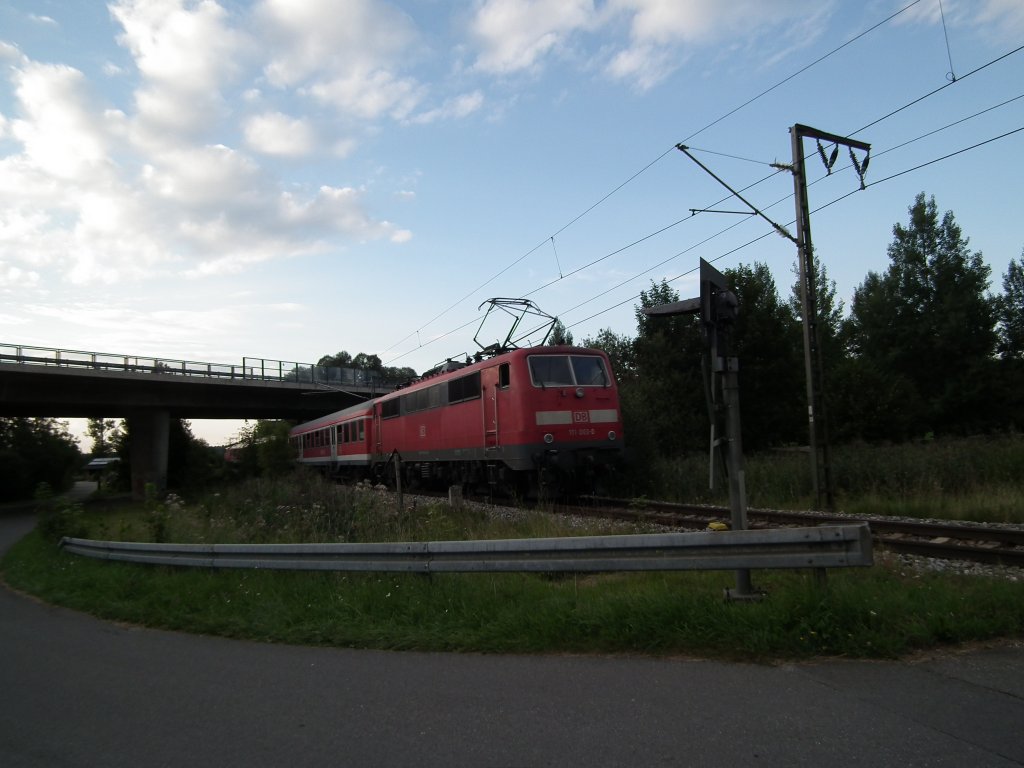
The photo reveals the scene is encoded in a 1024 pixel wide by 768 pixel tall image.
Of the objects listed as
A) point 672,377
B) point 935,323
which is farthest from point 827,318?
point 672,377

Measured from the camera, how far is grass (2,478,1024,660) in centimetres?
479

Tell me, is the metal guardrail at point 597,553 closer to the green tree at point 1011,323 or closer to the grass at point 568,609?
the grass at point 568,609

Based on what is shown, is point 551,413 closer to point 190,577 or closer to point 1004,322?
point 190,577

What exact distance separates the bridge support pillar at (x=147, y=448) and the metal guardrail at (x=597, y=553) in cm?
3094

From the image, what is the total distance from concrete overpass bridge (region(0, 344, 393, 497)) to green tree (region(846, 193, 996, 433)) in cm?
3505

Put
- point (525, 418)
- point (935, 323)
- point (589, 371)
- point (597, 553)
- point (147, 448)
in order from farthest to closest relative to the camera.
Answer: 1. point (935, 323)
2. point (147, 448)
3. point (589, 371)
4. point (525, 418)
5. point (597, 553)

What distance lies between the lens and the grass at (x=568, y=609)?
479 cm

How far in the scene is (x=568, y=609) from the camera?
5.57m

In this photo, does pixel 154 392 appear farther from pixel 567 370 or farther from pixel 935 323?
pixel 935 323

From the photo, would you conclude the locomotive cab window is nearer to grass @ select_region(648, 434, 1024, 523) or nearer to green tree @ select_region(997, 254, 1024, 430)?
grass @ select_region(648, 434, 1024, 523)

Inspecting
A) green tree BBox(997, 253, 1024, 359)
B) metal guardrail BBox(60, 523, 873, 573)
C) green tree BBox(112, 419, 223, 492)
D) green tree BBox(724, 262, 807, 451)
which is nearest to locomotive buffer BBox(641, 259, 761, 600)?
metal guardrail BBox(60, 523, 873, 573)

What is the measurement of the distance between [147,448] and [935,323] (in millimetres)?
50274

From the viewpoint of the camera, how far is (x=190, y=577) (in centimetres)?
856

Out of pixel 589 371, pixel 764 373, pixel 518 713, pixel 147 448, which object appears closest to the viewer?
pixel 518 713
